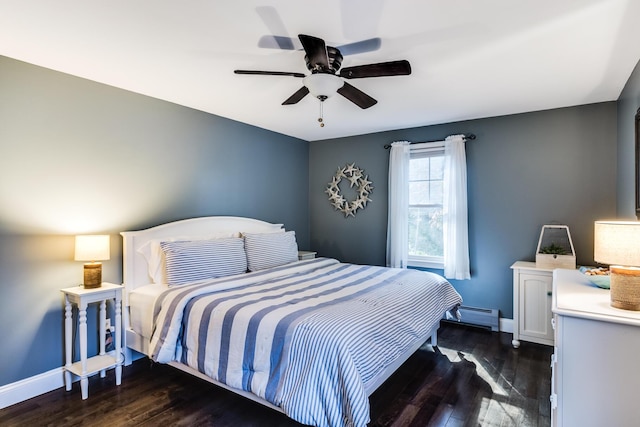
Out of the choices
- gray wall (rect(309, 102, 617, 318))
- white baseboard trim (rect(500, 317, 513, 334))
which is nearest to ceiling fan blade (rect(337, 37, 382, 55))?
gray wall (rect(309, 102, 617, 318))

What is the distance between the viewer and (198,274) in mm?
2996

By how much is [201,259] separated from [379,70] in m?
2.11

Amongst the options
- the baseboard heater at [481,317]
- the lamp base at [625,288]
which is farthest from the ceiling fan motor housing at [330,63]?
the baseboard heater at [481,317]

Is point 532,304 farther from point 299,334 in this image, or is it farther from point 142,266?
point 142,266

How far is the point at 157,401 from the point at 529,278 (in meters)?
3.41

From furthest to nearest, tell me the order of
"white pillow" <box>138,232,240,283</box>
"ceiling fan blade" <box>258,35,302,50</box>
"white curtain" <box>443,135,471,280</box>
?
"white curtain" <box>443,135,471,280</box>, "white pillow" <box>138,232,240,283</box>, "ceiling fan blade" <box>258,35,302,50</box>

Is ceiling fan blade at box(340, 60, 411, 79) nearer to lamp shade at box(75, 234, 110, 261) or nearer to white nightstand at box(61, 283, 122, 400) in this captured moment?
lamp shade at box(75, 234, 110, 261)

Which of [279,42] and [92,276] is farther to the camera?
[92,276]

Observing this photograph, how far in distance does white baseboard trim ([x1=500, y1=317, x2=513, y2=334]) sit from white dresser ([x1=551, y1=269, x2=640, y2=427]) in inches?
96.0

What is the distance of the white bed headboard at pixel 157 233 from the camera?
118 inches

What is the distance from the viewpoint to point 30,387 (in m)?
2.49

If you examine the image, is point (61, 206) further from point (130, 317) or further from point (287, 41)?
point (287, 41)

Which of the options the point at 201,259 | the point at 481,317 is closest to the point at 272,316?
the point at 201,259

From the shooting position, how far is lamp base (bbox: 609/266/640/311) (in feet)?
5.07
